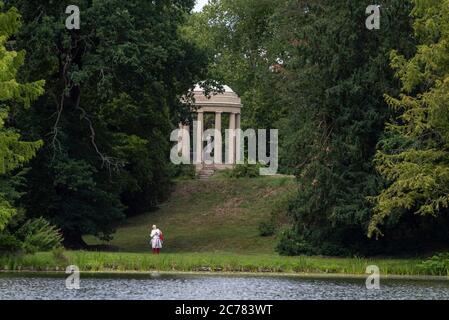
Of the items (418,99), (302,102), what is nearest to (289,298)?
(418,99)

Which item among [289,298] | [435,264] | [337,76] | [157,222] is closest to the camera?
[289,298]

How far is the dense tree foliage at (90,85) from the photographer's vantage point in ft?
173

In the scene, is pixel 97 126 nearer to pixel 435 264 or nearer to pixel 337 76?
pixel 337 76

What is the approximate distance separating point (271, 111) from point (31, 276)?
48.6 m

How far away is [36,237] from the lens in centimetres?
4547

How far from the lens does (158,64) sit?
54031 mm

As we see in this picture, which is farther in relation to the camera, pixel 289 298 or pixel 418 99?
pixel 418 99
